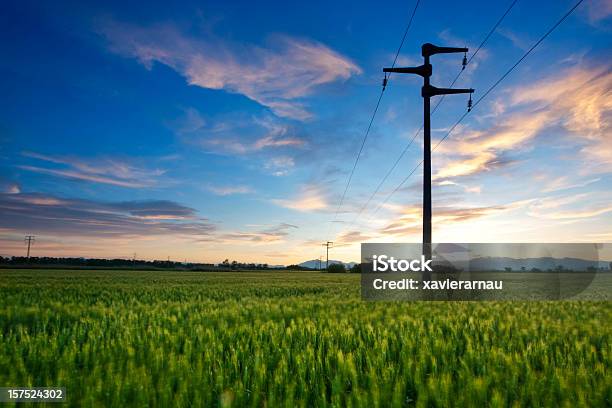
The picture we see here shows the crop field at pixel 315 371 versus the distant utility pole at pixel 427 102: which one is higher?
the distant utility pole at pixel 427 102

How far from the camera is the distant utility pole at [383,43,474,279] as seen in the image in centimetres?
1661

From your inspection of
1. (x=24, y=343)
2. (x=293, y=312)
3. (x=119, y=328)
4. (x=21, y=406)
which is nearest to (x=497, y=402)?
(x=21, y=406)

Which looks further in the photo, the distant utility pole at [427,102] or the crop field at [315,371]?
the distant utility pole at [427,102]

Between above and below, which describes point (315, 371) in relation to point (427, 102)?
below

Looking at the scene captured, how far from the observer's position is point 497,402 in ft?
7.79

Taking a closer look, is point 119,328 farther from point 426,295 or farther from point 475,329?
point 426,295

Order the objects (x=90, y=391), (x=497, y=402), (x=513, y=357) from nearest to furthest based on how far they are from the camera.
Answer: (x=497, y=402)
(x=90, y=391)
(x=513, y=357)

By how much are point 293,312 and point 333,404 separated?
5.92m

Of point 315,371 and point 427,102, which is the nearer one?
point 315,371

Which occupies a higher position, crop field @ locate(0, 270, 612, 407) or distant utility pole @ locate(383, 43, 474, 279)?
distant utility pole @ locate(383, 43, 474, 279)

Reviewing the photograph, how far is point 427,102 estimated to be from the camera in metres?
18.5

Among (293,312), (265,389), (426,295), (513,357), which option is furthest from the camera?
(426,295)

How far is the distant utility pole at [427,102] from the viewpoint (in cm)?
1661

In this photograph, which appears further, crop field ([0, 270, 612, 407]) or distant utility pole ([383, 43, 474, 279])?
distant utility pole ([383, 43, 474, 279])
